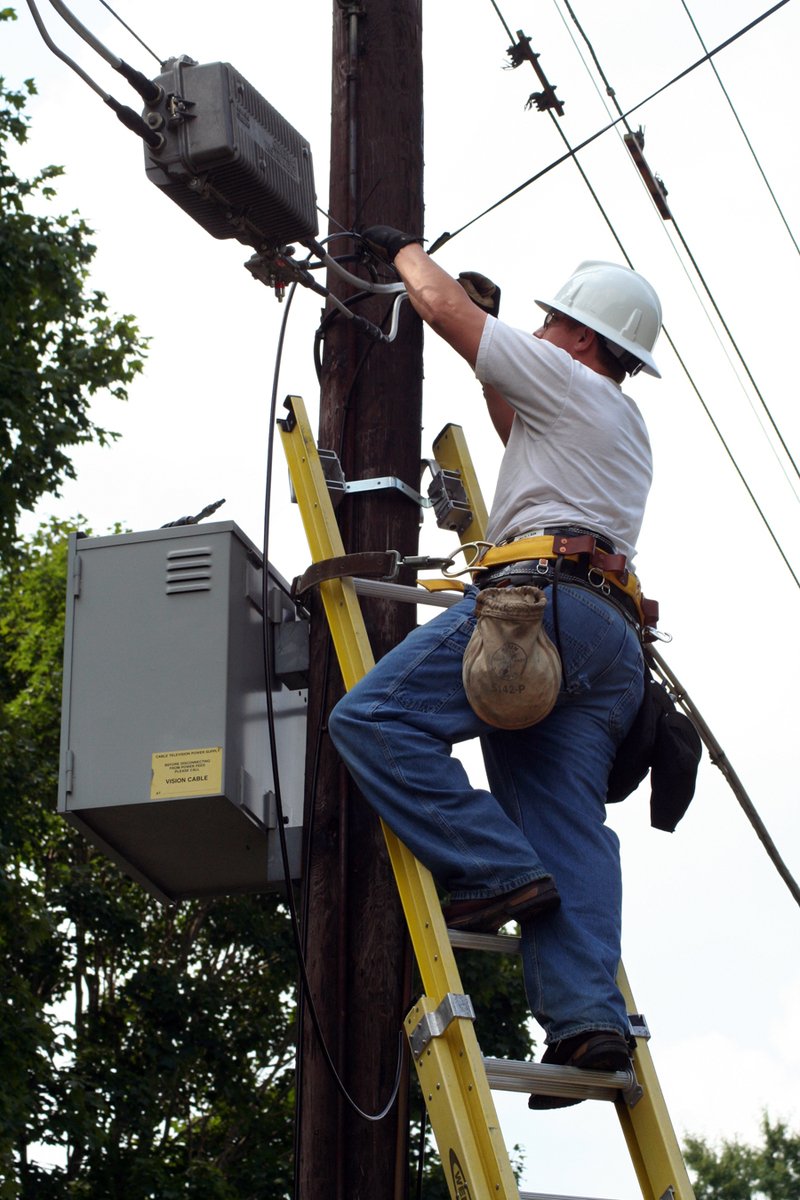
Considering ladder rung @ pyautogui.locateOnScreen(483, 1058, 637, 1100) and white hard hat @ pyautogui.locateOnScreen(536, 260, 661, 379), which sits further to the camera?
white hard hat @ pyautogui.locateOnScreen(536, 260, 661, 379)

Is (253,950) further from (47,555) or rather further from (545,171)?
(545,171)

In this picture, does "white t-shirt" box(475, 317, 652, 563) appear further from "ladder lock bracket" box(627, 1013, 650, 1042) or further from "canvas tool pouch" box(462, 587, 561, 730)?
"ladder lock bracket" box(627, 1013, 650, 1042)

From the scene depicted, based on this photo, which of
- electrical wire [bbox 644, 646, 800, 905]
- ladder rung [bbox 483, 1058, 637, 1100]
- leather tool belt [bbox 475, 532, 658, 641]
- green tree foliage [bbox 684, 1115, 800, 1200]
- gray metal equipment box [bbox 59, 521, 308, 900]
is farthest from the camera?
green tree foliage [bbox 684, 1115, 800, 1200]

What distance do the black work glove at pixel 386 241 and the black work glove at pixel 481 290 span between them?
0.52 ft

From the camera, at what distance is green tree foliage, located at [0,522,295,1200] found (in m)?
12.3

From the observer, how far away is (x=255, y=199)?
4.14 meters

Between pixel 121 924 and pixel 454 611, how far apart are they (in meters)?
12.0

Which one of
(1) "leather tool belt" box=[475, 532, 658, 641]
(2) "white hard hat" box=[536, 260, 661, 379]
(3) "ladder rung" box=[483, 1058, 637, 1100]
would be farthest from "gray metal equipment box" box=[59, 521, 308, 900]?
(2) "white hard hat" box=[536, 260, 661, 379]

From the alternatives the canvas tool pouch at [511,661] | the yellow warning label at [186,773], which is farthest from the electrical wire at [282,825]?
the canvas tool pouch at [511,661]

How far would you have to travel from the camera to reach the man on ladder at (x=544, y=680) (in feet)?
10.7

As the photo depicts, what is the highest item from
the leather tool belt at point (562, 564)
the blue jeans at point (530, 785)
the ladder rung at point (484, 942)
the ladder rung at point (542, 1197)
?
the leather tool belt at point (562, 564)

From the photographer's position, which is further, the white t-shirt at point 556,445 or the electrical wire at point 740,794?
the electrical wire at point 740,794

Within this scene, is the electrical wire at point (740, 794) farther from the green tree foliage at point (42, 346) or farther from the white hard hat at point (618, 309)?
the green tree foliage at point (42, 346)

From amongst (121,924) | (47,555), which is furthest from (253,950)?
(47,555)
